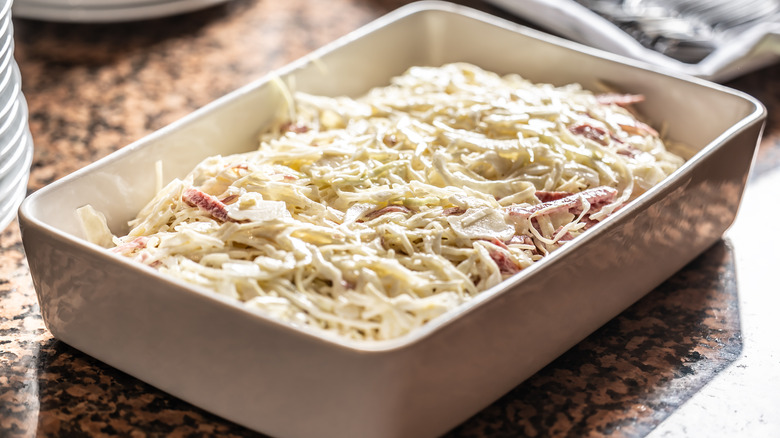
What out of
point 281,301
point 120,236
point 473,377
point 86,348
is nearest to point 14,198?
point 120,236

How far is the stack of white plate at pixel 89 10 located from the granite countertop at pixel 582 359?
7.2 inches

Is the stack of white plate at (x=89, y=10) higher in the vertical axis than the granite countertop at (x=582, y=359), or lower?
higher

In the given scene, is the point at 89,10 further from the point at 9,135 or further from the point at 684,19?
the point at 684,19

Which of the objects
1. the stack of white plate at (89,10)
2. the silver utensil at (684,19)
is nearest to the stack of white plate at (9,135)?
the stack of white plate at (89,10)

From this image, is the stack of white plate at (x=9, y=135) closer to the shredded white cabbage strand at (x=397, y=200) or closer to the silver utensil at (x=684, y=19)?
the shredded white cabbage strand at (x=397, y=200)

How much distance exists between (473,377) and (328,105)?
647 millimetres

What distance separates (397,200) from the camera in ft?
3.59

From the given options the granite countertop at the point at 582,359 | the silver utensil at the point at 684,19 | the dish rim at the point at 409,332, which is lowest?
the granite countertop at the point at 582,359

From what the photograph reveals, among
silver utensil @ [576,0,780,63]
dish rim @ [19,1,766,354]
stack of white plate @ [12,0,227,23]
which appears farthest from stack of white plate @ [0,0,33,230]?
silver utensil @ [576,0,780,63]

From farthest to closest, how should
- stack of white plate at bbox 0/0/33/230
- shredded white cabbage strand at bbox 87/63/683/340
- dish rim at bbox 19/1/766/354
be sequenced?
stack of white plate at bbox 0/0/33/230, shredded white cabbage strand at bbox 87/63/683/340, dish rim at bbox 19/1/766/354

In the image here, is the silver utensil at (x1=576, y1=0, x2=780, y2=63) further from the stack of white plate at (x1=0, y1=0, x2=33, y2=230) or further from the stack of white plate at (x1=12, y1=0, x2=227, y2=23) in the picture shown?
the stack of white plate at (x1=0, y1=0, x2=33, y2=230)

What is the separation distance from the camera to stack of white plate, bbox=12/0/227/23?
1.79 metres

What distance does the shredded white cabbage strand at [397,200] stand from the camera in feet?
3.05

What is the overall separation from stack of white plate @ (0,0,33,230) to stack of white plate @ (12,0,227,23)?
2.24ft
